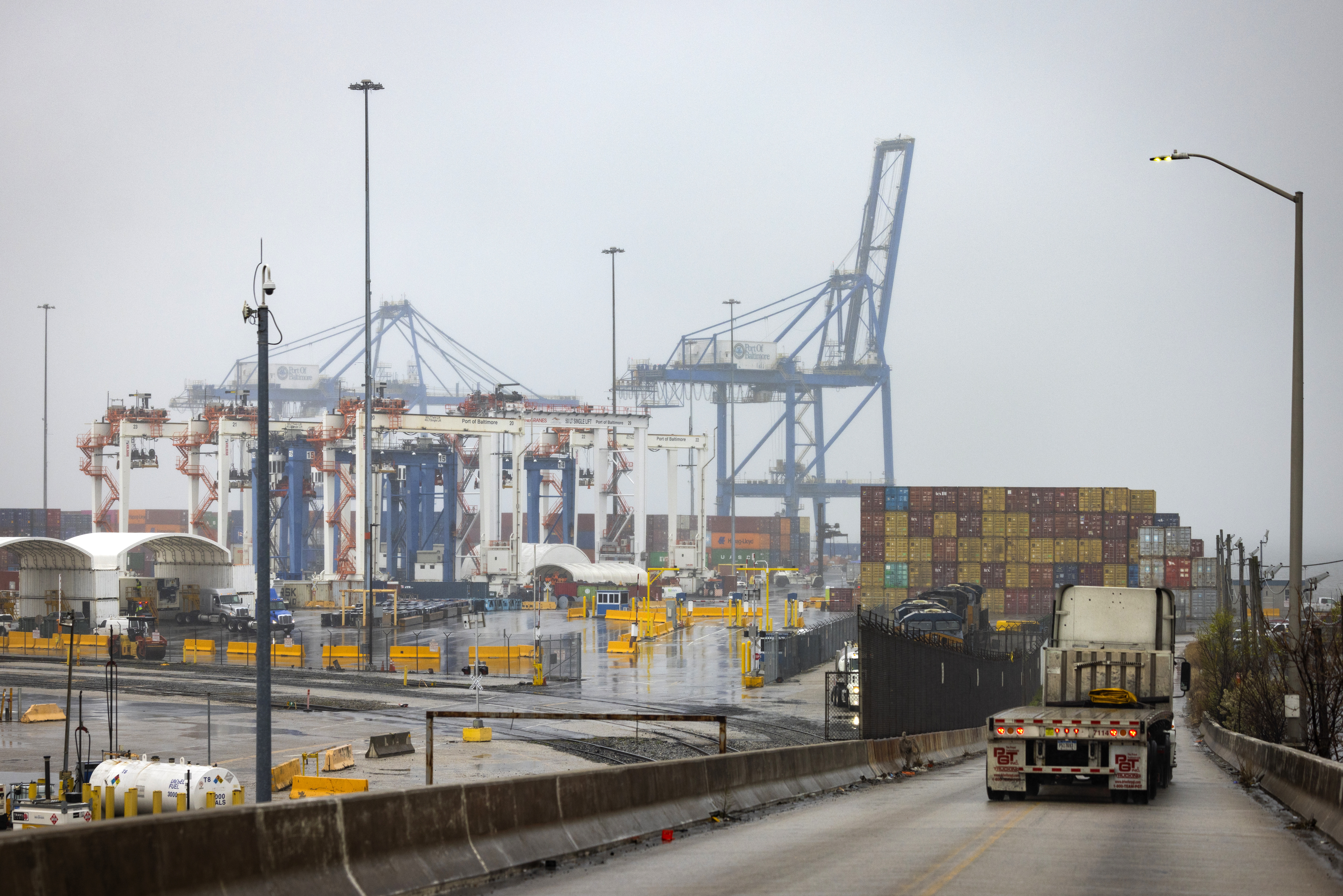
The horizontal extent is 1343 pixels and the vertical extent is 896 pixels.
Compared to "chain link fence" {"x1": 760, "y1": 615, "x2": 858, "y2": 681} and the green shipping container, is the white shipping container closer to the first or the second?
the green shipping container

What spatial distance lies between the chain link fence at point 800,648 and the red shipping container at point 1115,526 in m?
32.1

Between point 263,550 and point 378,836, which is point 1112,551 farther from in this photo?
point 378,836

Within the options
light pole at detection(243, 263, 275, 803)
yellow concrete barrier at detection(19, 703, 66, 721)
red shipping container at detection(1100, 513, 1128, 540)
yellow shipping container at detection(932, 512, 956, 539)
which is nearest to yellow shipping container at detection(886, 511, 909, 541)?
yellow shipping container at detection(932, 512, 956, 539)

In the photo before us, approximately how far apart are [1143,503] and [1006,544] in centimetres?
1169

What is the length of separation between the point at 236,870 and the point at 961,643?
37.1 m

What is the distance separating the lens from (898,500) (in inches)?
3772

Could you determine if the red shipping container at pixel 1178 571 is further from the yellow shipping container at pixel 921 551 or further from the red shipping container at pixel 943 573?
the yellow shipping container at pixel 921 551

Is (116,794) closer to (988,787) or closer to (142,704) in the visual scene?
(988,787)

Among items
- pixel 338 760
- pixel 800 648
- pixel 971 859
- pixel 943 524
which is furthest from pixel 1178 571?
pixel 971 859

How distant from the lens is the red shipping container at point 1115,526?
94250 millimetres

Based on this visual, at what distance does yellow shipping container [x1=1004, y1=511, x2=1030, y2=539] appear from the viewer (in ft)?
309

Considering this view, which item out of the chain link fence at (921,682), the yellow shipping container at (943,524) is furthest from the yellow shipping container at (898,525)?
the chain link fence at (921,682)

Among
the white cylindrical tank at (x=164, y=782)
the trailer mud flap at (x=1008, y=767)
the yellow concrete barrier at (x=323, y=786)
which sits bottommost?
the yellow concrete barrier at (x=323, y=786)

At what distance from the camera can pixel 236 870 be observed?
7.54 m
